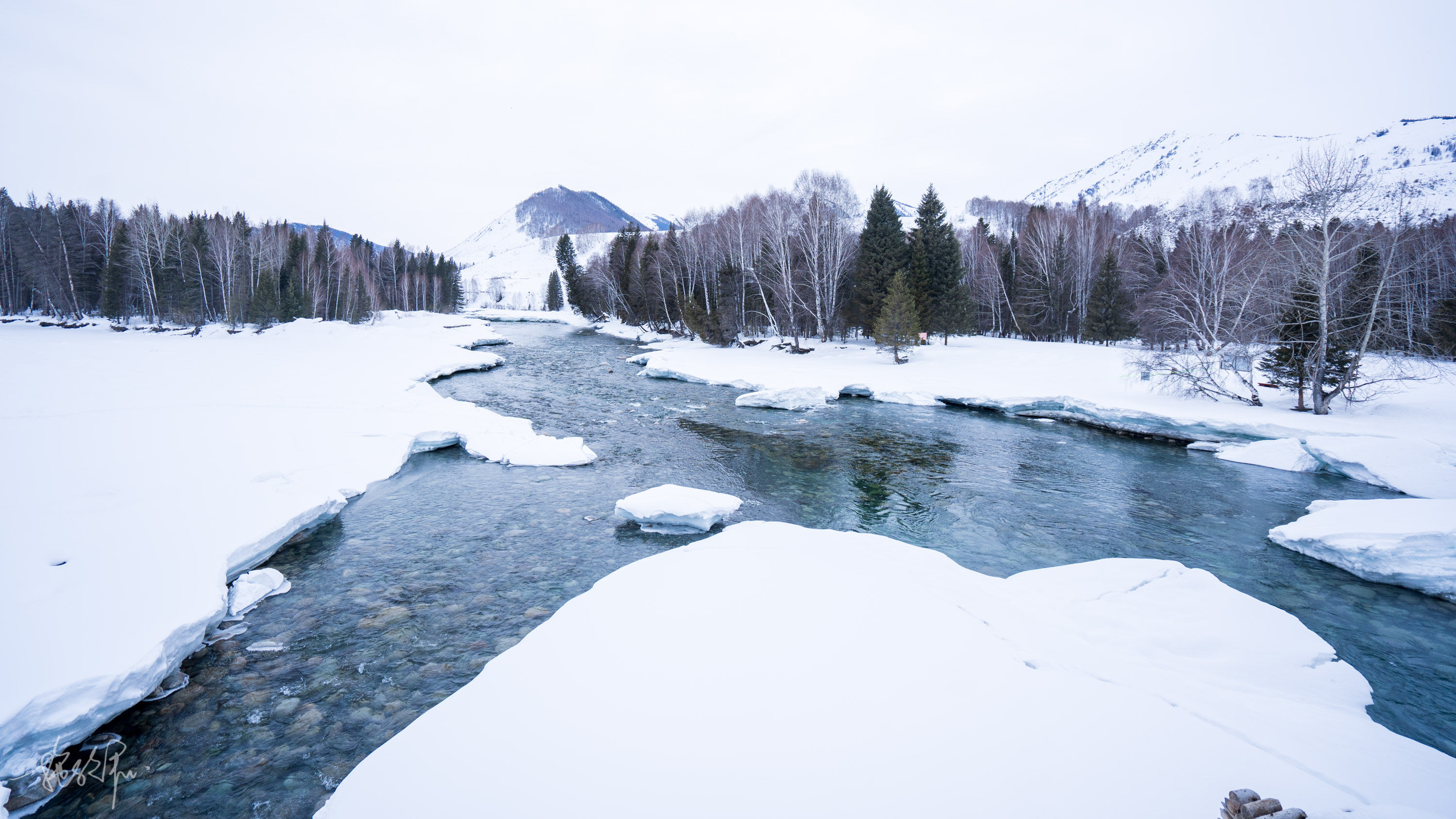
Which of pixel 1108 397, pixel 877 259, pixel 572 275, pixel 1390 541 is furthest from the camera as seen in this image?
pixel 572 275

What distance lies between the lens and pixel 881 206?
35.3 meters

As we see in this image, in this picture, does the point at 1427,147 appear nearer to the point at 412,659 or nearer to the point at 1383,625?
the point at 1383,625

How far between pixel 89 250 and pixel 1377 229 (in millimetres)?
83238

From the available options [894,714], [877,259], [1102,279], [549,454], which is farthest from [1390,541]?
[1102,279]

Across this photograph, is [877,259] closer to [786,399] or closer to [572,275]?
[786,399]

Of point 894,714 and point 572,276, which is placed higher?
point 572,276

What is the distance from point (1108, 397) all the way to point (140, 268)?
64.9 m

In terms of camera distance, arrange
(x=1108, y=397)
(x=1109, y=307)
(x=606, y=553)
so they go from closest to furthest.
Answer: (x=606, y=553) → (x=1108, y=397) → (x=1109, y=307)

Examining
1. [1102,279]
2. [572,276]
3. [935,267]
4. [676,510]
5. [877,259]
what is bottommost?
[676,510]

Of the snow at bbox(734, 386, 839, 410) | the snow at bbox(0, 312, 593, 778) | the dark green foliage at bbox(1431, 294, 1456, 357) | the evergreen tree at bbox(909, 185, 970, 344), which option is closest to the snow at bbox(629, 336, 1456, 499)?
the snow at bbox(734, 386, 839, 410)

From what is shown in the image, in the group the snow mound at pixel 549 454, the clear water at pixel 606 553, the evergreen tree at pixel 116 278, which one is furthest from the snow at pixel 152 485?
the evergreen tree at pixel 116 278

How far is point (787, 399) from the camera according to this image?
19.9 metres

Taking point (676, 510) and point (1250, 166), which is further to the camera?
point (1250, 166)

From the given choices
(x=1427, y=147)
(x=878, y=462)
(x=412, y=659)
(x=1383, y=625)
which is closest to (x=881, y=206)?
(x=878, y=462)
